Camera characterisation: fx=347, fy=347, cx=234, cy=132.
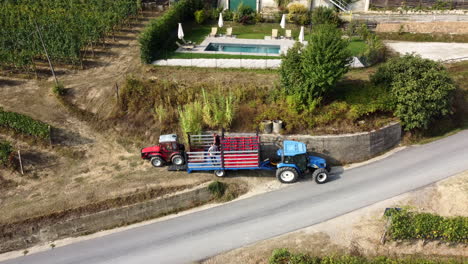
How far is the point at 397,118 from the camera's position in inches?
734

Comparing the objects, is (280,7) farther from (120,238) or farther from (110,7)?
(120,238)

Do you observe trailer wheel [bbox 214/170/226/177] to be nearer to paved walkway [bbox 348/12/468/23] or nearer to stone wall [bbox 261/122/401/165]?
stone wall [bbox 261/122/401/165]

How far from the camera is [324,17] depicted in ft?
99.3

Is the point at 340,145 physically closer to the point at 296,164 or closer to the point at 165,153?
the point at 296,164

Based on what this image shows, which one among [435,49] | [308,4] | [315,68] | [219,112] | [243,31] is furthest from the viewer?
[308,4]

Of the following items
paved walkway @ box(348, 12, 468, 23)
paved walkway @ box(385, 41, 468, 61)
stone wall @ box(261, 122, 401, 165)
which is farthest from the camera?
paved walkway @ box(348, 12, 468, 23)

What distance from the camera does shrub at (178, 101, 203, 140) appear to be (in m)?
17.3

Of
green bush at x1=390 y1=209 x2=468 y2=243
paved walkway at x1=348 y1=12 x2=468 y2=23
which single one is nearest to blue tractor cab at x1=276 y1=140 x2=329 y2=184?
green bush at x1=390 y1=209 x2=468 y2=243

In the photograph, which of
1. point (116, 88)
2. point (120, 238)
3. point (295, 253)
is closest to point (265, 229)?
point (295, 253)

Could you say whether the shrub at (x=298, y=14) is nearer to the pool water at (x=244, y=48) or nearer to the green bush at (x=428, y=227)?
the pool water at (x=244, y=48)

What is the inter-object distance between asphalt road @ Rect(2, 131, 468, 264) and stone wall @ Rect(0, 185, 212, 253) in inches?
23.1

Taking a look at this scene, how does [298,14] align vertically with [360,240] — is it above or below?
above

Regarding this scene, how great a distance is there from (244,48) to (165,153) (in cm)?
1405

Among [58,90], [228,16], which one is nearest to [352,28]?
[228,16]
